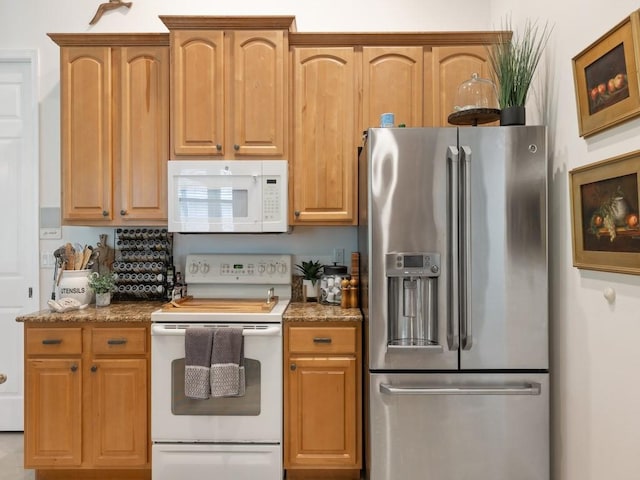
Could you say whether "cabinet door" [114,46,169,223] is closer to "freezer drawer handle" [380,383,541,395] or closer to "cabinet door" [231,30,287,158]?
"cabinet door" [231,30,287,158]

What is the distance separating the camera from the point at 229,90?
234 centimetres

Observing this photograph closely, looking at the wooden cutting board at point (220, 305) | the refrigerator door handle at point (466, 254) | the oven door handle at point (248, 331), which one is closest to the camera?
the refrigerator door handle at point (466, 254)

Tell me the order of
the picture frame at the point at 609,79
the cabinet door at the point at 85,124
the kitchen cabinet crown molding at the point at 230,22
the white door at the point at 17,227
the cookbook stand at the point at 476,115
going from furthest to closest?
the white door at the point at 17,227 → the cabinet door at the point at 85,124 → the kitchen cabinet crown molding at the point at 230,22 → the cookbook stand at the point at 476,115 → the picture frame at the point at 609,79

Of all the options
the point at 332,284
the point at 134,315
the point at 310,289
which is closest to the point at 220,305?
the point at 134,315

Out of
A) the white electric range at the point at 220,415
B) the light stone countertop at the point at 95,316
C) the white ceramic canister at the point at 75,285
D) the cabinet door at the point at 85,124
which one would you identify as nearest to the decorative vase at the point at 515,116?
the white electric range at the point at 220,415

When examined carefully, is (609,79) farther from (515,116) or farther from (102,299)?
(102,299)

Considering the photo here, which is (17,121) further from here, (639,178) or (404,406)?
(639,178)

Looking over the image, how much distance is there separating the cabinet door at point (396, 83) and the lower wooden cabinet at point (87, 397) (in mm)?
1877

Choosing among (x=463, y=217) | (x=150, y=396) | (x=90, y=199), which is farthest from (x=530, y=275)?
(x=90, y=199)

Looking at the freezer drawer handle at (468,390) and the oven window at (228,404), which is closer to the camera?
the freezer drawer handle at (468,390)

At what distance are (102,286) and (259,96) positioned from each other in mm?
1490

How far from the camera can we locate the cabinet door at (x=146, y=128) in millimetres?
2391

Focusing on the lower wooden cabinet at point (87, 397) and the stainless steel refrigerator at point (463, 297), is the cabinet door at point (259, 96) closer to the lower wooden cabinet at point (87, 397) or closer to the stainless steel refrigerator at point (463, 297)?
the stainless steel refrigerator at point (463, 297)

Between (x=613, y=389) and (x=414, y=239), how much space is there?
Result: 0.94 metres
